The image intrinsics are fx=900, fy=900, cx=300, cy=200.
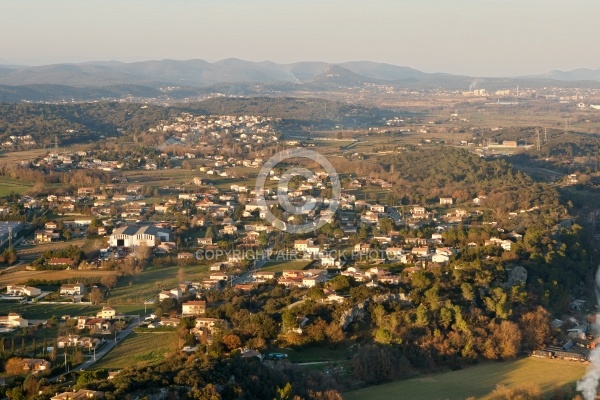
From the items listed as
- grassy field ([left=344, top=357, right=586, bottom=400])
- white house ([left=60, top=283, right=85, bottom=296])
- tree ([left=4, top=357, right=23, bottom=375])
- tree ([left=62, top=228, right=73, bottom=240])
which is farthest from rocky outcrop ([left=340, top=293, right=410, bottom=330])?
tree ([left=62, top=228, right=73, bottom=240])

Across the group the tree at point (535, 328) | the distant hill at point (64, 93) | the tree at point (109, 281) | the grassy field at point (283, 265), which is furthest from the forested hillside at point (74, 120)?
the tree at point (535, 328)

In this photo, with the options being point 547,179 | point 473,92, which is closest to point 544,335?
point 547,179

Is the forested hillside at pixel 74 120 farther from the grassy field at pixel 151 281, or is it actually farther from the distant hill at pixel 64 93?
the grassy field at pixel 151 281

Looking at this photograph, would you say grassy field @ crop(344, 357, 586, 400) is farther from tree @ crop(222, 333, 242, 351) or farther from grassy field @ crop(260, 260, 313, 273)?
grassy field @ crop(260, 260, 313, 273)

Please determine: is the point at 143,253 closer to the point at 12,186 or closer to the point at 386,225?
the point at 386,225

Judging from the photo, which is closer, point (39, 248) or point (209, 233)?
point (39, 248)

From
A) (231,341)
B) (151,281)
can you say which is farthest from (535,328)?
(151,281)

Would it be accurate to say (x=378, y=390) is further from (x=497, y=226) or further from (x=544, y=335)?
(x=497, y=226)
